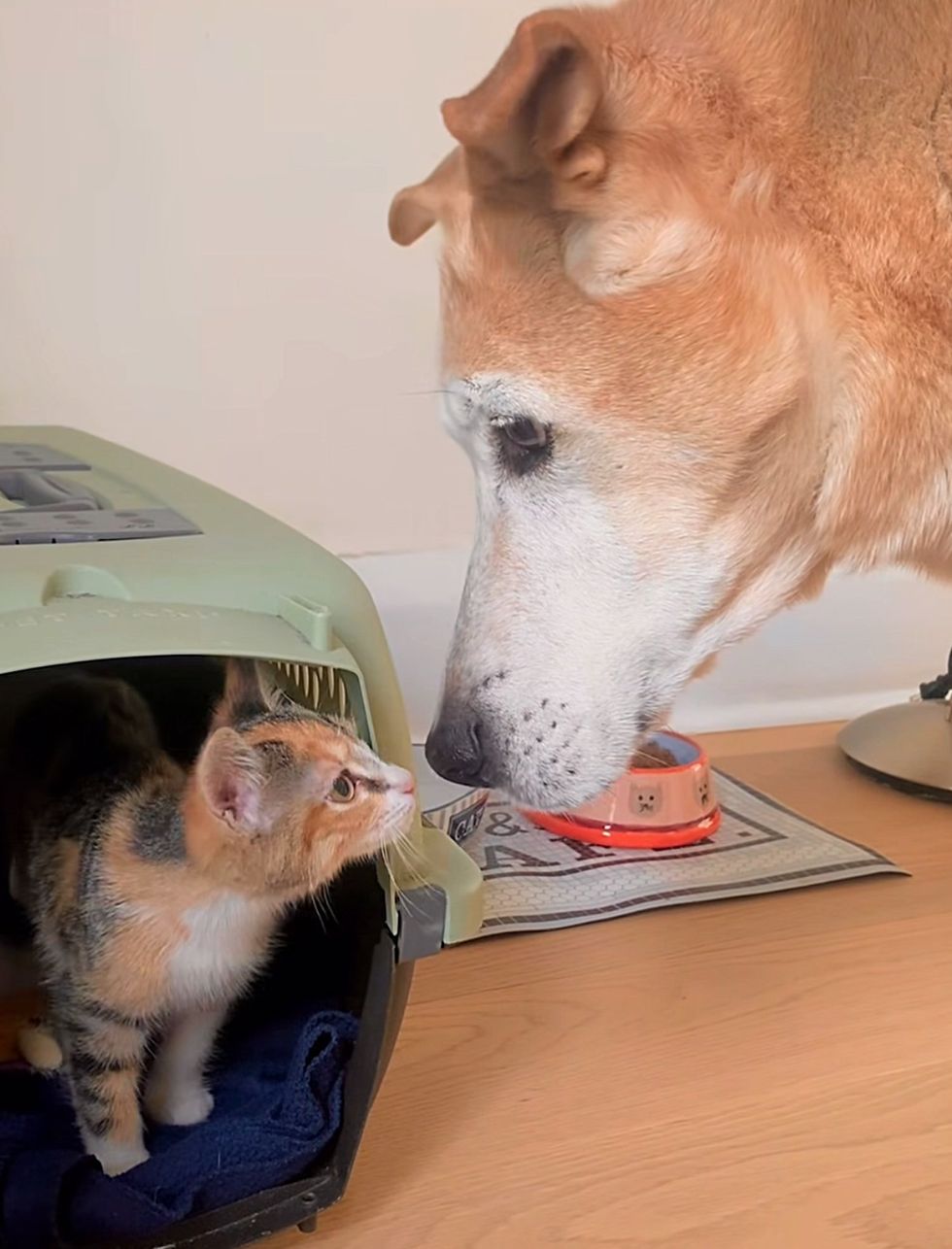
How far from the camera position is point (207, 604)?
72 cm

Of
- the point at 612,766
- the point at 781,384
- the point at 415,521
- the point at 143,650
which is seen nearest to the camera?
the point at 143,650

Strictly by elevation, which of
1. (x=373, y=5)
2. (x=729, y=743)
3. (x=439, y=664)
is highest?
(x=373, y=5)

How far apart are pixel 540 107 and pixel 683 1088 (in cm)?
70

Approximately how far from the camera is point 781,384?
75cm

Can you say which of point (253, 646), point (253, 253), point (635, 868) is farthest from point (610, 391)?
point (253, 253)

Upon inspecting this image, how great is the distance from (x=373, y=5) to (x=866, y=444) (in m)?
0.92

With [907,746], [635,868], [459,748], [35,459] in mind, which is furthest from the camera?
[907,746]

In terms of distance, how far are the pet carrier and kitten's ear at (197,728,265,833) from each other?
72 mm

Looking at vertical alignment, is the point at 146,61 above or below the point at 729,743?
above

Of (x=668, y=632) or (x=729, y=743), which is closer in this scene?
(x=668, y=632)

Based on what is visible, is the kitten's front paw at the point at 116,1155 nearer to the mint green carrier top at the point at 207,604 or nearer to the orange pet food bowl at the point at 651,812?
the mint green carrier top at the point at 207,604

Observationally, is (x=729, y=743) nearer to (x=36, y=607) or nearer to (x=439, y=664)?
(x=439, y=664)

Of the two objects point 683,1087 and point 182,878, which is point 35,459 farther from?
point 683,1087

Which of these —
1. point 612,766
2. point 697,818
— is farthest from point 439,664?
point 612,766
